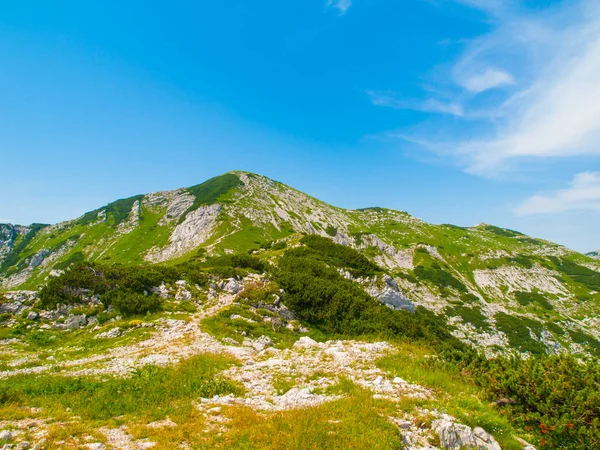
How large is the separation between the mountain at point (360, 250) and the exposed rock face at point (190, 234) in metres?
0.51

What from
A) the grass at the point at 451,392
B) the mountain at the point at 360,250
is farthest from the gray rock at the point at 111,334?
the mountain at the point at 360,250

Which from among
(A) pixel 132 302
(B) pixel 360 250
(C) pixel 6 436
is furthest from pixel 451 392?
(B) pixel 360 250

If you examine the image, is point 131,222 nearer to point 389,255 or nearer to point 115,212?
point 115,212

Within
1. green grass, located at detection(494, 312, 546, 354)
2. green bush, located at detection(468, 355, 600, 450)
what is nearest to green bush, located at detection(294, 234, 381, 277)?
green bush, located at detection(468, 355, 600, 450)

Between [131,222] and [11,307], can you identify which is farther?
[131,222]

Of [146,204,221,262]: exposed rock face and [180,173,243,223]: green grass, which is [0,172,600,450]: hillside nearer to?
[146,204,221,262]: exposed rock face

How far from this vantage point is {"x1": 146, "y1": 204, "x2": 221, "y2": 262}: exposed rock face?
329ft

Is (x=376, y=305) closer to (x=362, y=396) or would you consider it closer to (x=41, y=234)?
(x=362, y=396)

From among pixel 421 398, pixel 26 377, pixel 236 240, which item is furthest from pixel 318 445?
pixel 236 240

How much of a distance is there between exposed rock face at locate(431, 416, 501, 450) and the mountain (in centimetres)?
5337

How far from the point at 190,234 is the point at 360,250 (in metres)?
71.8

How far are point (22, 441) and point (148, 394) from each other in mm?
3709

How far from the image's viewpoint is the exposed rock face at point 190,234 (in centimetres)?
10019

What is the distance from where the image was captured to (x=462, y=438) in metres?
7.65
